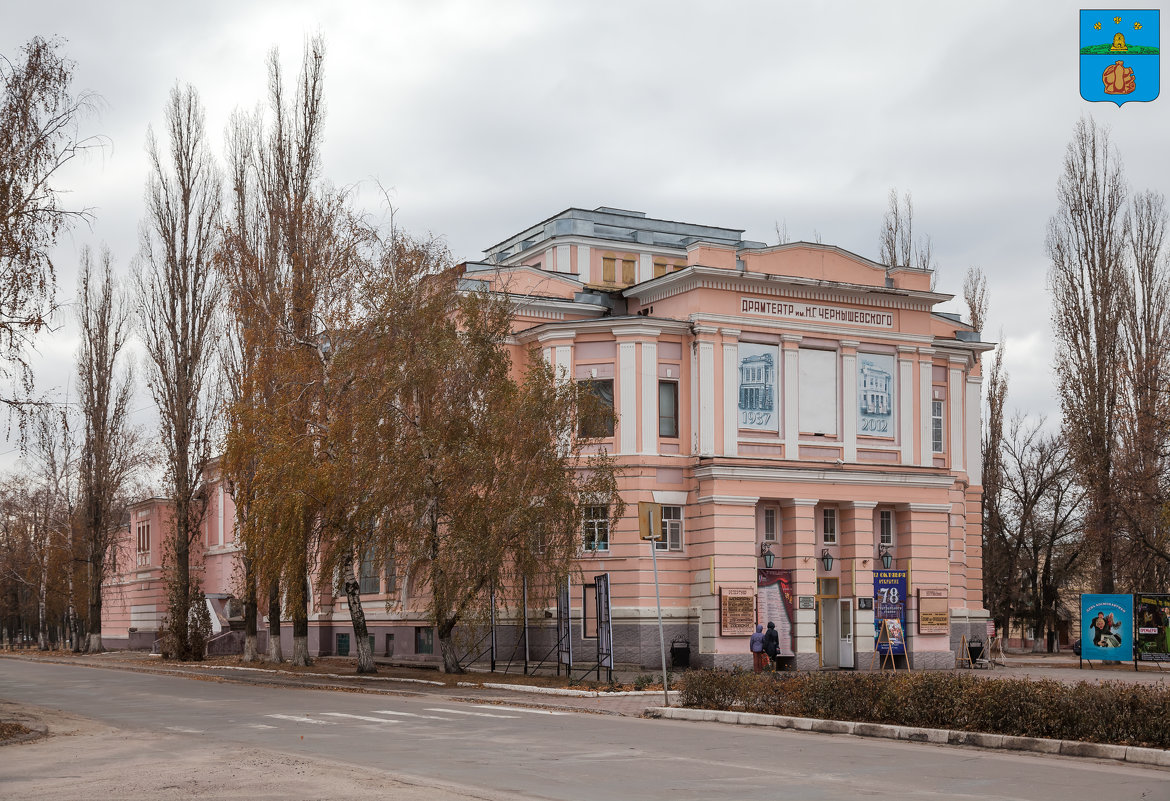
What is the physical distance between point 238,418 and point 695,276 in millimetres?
14439

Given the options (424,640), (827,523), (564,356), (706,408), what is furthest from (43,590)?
(827,523)

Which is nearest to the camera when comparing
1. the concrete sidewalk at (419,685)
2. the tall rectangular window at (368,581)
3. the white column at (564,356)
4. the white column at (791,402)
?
the concrete sidewalk at (419,685)

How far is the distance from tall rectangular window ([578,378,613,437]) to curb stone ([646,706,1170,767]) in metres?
13.5

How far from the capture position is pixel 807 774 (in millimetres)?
13781

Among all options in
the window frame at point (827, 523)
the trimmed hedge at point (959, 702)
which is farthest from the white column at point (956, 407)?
the trimmed hedge at point (959, 702)

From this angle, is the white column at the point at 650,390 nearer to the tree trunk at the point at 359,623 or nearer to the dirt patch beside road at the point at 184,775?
the tree trunk at the point at 359,623

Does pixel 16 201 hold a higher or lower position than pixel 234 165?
lower

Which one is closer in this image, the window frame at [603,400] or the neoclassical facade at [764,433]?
the window frame at [603,400]

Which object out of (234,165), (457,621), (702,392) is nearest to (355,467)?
(457,621)

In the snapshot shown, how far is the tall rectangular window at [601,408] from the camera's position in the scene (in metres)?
34.7

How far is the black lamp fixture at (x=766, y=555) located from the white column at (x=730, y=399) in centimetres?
312

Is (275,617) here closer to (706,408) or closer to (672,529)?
(672,529)

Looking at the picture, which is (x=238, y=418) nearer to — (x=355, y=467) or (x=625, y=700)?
(x=355, y=467)

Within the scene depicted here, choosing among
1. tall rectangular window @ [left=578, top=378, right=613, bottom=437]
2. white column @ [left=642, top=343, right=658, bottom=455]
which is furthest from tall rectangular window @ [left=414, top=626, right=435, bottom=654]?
white column @ [left=642, top=343, right=658, bottom=455]
